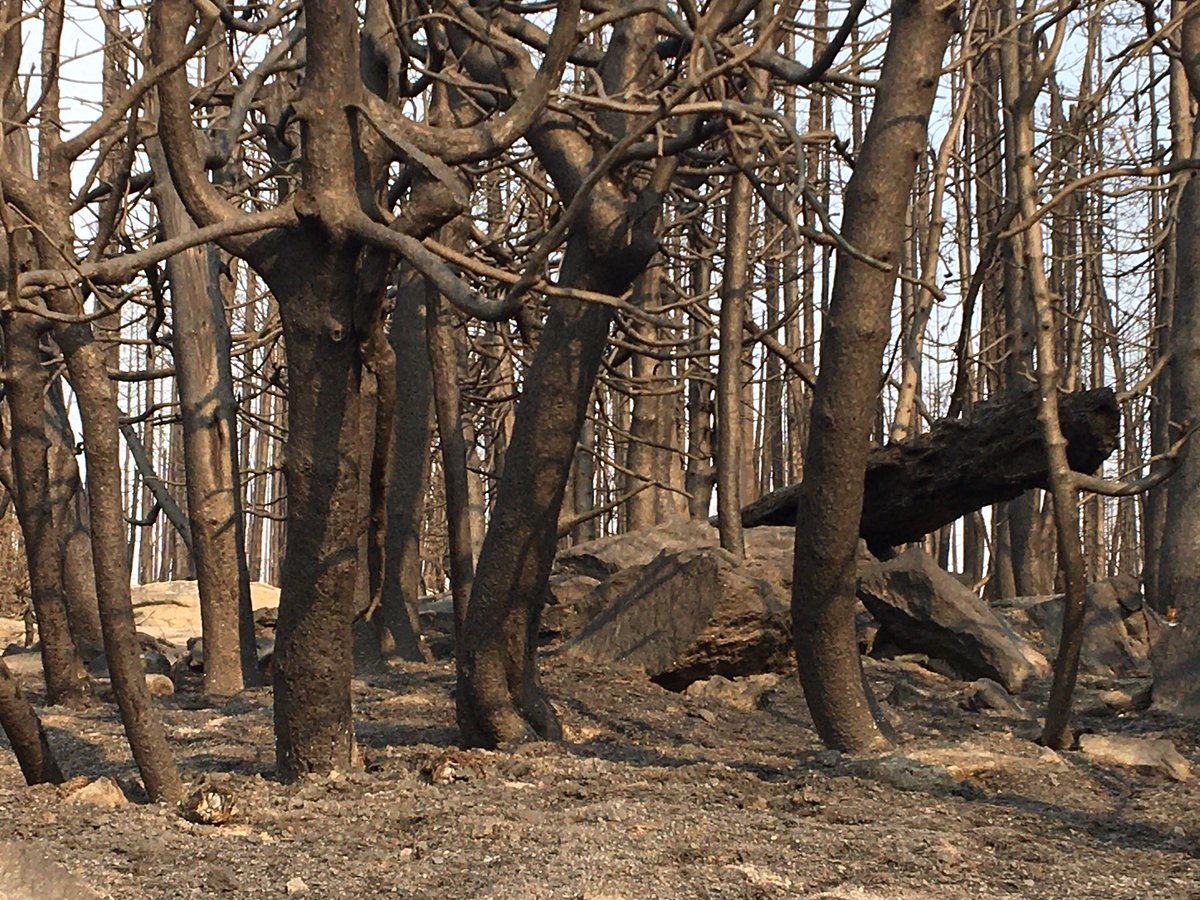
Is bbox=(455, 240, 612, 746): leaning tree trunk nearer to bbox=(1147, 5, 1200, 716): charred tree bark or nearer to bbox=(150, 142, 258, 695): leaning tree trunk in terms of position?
bbox=(150, 142, 258, 695): leaning tree trunk

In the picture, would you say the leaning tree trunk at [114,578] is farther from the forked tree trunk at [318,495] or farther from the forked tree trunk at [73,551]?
the forked tree trunk at [73,551]

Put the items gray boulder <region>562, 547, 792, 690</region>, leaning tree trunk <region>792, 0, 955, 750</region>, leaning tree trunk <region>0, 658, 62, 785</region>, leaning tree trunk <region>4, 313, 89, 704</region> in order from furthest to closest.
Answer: gray boulder <region>562, 547, 792, 690</region> → leaning tree trunk <region>4, 313, 89, 704</region> → leaning tree trunk <region>792, 0, 955, 750</region> → leaning tree trunk <region>0, 658, 62, 785</region>

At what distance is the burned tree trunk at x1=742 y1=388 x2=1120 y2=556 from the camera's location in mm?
8133

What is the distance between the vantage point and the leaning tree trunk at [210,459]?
8188mm

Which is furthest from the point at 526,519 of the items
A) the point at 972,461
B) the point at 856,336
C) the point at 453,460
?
the point at 972,461

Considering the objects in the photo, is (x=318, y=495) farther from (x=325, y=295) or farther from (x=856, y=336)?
(x=856, y=336)

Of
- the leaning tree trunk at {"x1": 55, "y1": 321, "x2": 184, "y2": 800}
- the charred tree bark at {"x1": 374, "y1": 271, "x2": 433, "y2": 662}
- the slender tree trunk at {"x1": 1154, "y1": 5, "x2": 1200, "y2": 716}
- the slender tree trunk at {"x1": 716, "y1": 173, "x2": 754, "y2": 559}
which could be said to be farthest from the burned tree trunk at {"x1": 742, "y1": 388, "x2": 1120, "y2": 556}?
the leaning tree trunk at {"x1": 55, "y1": 321, "x2": 184, "y2": 800}

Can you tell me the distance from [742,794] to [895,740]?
877 millimetres

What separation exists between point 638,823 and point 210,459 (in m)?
5.22

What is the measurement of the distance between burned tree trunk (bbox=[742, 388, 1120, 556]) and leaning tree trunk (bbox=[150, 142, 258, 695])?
4.11 metres

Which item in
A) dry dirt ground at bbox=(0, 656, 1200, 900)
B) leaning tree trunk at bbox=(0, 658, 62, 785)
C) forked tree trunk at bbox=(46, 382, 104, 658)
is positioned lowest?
dry dirt ground at bbox=(0, 656, 1200, 900)

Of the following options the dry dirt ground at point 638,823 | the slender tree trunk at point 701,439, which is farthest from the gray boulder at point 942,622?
the slender tree trunk at point 701,439

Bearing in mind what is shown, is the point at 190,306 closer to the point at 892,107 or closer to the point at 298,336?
the point at 298,336

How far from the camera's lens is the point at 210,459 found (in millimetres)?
8383
